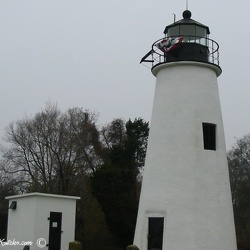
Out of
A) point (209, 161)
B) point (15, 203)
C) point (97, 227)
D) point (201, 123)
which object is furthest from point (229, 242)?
point (97, 227)

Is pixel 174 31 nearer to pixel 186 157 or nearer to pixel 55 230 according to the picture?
pixel 186 157

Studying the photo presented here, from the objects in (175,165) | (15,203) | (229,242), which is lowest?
(229,242)

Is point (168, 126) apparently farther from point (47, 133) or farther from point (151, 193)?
point (47, 133)

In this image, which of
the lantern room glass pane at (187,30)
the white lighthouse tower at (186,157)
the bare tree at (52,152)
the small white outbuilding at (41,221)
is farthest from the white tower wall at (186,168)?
the bare tree at (52,152)

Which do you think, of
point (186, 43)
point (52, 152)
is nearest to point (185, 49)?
point (186, 43)

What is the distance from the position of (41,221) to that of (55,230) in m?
0.71

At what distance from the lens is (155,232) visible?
624 inches

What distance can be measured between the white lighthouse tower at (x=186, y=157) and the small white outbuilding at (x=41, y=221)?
8.95 ft

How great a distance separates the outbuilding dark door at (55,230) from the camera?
637 inches

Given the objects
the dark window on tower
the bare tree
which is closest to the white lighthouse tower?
the dark window on tower

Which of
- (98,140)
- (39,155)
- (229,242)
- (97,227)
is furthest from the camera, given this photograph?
(98,140)

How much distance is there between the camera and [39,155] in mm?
31344

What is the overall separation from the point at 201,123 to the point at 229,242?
14.2ft

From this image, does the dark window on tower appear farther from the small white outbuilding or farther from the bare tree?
the bare tree
